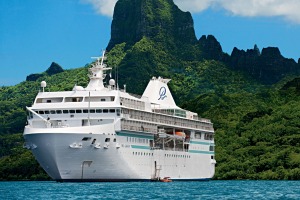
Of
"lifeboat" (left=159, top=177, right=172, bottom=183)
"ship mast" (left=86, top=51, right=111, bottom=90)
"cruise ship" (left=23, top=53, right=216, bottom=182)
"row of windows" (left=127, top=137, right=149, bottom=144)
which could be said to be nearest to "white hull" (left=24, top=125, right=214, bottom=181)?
"cruise ship" (left=23, top=53, right=216, bottom=182)

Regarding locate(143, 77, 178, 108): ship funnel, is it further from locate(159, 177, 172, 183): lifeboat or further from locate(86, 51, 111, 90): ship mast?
locate(86, 51, 111, 90): ship mast

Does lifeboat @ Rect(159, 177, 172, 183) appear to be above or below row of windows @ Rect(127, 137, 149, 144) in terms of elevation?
below

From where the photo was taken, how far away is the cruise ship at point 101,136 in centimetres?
6812

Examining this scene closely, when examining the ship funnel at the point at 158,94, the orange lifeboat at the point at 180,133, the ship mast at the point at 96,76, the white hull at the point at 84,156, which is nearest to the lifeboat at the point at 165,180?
the white hull at the point at 84,156

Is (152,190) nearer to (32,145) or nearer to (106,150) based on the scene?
(106,150)

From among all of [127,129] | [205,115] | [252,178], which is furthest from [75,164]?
[205,115]

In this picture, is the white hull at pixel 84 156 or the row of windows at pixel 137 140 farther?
the row of windows at pixel 137 140

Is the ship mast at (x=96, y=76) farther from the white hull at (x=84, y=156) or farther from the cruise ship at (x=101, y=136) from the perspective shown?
the white hull at (x=84, y=156)

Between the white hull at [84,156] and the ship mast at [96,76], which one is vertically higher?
the ship mast at [96,76]

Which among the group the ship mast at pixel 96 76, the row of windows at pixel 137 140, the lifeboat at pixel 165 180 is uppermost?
the ship mast at pixel 96 76

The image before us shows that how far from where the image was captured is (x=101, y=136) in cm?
6900

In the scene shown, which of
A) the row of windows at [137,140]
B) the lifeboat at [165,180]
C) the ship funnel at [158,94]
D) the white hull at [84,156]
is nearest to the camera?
the white hull at [84,156]

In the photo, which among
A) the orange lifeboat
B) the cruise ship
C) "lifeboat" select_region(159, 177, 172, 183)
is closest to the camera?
the cruise ship

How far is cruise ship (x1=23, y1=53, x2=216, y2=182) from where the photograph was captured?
68125mm
